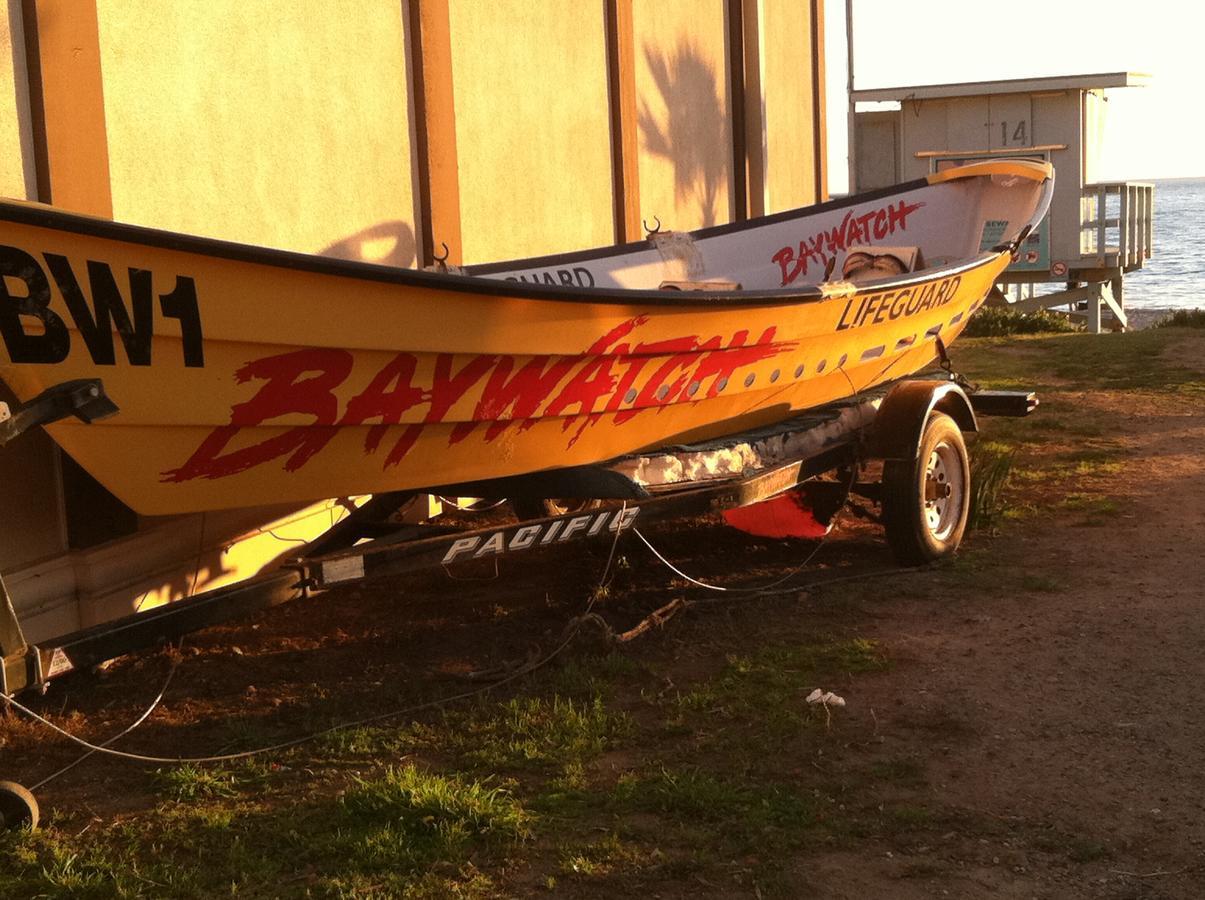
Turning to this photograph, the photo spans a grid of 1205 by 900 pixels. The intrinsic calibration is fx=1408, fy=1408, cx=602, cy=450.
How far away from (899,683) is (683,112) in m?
6.85

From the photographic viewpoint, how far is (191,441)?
15.1 feet

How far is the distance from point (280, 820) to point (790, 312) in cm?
322

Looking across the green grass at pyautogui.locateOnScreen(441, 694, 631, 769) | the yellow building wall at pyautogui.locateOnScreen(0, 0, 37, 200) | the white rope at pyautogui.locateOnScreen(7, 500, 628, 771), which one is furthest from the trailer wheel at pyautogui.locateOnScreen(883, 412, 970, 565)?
the yellow building wall at pyautogui.locateOnScreen(0, 0, 37, 200)

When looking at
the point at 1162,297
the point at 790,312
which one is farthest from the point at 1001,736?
the point at 1162,297

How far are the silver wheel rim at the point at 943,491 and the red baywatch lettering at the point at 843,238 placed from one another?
2.76m

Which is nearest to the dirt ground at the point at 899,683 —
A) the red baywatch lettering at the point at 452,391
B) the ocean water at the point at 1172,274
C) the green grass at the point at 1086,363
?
the red baywatch lettering at the point at 452,391

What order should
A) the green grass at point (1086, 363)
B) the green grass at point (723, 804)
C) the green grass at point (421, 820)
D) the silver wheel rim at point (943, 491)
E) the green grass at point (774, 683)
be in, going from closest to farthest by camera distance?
the green grass at point (421, 820)
the green grass at point (723, 804)
the green grass at point (774, 683)
the silver wheel rim at point (943, 491)
the green grass at point (1086, 363)

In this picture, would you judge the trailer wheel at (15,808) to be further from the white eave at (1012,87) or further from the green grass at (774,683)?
the white eave at (1012,87)

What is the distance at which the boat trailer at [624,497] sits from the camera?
4062 millimetres

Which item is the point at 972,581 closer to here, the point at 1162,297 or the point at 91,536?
the point at 91,536

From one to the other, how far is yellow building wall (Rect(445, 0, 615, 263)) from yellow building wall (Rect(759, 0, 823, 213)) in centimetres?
334

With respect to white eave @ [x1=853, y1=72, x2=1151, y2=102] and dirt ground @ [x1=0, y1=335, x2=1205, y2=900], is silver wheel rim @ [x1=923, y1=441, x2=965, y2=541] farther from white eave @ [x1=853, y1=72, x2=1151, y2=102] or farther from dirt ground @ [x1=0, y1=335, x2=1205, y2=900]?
white eave @ [x1=853, y1=72, x2=1151, y2=102]

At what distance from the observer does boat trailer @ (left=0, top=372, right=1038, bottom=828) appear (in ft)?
13.3

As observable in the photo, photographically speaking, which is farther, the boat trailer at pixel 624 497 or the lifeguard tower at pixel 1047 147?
the lifeguard tower at pixel 1047 147
